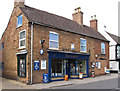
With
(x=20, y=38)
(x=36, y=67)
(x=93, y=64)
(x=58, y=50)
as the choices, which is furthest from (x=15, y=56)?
(x=93, y=64)

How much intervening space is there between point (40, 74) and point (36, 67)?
0.86 meters

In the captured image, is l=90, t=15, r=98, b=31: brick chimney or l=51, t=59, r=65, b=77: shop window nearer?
l=51, t=59, r=65, b=77: shop window

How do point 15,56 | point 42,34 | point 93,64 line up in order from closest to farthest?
point 42,34 → point 15,56 → point 93,64

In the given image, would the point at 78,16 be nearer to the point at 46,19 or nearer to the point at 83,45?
the point at 83,45

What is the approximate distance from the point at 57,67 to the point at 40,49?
10.9 feet

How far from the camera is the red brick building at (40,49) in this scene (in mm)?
13836

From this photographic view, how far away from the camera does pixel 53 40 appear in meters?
15.7

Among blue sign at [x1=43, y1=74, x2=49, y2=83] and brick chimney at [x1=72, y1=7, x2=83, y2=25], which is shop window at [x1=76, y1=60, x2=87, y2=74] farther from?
brick chimney at [x1=72, y1=7, x2=83, y2=25]

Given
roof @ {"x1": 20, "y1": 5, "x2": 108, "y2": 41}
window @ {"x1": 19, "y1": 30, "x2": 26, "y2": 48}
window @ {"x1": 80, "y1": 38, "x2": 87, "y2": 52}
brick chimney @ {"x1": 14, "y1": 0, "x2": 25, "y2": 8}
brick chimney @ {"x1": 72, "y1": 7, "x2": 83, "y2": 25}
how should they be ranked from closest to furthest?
window @ {"x1": 19, "y1": 30, "x2": 26, "y2": 48} → roof @ {"x1": 20, "y1": 5, "x2": 108, "y2": 41} → brick chimney @ {"x1": 14, "y1": 0, "x2": 25, "y2": 8} → window @ {"x1": 80, "y1": 38, "x2": 87, "y2": 52} → brick chimney @ {"x1": 72, "y1": 7, "x2": 83, "y2": 25}

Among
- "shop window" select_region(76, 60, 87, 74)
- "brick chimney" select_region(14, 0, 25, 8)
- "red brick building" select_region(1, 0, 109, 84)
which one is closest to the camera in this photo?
"red brick building" select_region(1, 0, 109, 84)

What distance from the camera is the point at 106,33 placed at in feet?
101

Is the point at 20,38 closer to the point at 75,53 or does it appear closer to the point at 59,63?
the point at 59,63

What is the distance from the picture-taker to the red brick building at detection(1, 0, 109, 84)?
13.8 meters

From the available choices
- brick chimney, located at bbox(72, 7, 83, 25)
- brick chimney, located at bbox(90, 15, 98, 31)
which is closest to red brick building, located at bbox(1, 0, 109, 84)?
brick chimney, located at bbox(72, 7, 83, 25)
